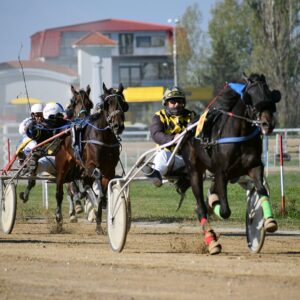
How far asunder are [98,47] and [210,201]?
175 feet

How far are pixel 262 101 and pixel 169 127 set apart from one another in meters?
2.39

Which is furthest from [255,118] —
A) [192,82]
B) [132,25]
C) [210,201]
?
[132,25]

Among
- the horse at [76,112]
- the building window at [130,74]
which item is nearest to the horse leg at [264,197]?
the horse at [76,112]

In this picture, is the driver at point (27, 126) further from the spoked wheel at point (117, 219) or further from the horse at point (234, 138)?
the horse at point (234, 138)

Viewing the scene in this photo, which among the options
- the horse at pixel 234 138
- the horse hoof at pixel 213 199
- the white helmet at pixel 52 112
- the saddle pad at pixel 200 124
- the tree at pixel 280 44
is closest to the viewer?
the horse at pixel 234 138

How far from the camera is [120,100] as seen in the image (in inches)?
593

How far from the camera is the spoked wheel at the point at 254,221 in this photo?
1145cm

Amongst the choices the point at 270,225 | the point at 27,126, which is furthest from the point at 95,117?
the point at 270,225

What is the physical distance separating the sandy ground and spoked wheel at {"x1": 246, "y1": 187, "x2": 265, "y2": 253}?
0.16 meters

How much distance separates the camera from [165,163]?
1320 cm

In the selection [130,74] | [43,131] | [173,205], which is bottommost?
[130,74]

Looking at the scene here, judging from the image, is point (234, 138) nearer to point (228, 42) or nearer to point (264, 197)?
point (264, 197)

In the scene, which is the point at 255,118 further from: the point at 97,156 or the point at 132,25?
the point at 132,25

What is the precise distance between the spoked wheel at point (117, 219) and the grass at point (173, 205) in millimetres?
2238
